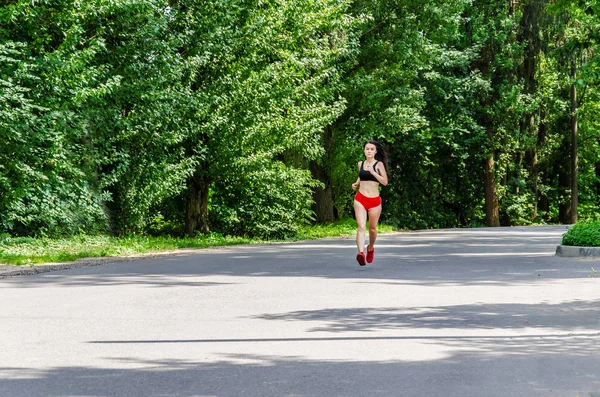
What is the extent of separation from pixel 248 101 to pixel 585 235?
32.8 feet

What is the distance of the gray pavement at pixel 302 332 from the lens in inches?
272

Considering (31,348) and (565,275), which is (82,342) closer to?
(31,348)

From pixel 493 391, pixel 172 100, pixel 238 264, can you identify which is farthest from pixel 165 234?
pixel 493 391

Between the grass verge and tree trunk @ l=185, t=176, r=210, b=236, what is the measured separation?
649 millimetres

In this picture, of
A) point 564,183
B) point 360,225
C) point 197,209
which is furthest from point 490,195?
point 360,225

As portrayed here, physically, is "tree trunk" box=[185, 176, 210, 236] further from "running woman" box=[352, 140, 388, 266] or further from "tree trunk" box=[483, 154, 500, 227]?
"tree trunk" box=[483, 154, 500, 227]

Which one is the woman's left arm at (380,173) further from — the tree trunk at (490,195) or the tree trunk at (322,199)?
the tree trunk at (490,195)

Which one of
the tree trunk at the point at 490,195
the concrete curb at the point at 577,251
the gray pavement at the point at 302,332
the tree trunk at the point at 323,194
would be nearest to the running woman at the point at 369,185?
the gray pavement at the point at 302,332

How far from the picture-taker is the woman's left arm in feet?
53.8

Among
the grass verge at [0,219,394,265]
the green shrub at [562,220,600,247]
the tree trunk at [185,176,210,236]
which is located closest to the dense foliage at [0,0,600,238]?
the tree trunk at [185,176,210,236]

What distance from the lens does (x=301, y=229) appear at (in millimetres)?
33125

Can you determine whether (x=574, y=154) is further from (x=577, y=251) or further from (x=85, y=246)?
(x=85, y=246)

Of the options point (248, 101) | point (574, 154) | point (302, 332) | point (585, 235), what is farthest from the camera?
point (574, 154)

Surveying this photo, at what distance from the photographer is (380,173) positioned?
16.6 m
